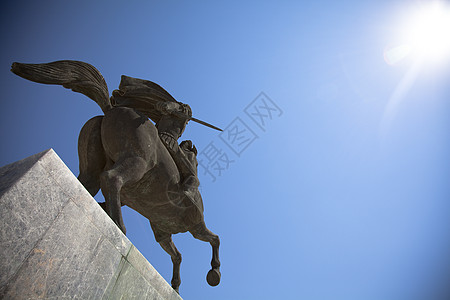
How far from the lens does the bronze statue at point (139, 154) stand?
3.12m

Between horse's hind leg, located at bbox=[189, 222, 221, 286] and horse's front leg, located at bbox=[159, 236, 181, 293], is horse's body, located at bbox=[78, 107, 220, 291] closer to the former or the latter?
horse's hind leg, located at bbox=[189, 222, 221, 286]

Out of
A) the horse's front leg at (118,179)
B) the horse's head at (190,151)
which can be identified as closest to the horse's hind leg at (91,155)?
the horse's front leg at (118,179)

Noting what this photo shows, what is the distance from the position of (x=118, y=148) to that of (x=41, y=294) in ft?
6.03

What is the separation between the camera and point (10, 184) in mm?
1518

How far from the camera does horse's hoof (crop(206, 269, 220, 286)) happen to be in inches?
157

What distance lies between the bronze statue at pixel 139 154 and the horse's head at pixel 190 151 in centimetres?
2

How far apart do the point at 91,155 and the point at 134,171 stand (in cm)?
66

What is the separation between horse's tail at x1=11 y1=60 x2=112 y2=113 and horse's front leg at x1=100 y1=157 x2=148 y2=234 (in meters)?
0.94

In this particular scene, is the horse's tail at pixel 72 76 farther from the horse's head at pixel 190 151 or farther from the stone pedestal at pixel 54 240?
the stone pedestal at pixel 54 240

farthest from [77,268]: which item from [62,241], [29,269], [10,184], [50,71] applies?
[50,71]

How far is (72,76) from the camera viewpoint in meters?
3.41

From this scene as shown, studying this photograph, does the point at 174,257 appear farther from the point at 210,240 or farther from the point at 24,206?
the point at 24,206

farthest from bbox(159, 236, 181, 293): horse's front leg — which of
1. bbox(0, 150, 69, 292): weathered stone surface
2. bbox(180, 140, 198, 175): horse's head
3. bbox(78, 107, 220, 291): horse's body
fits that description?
bbox(0, 150, 69, 292): weathered stone surface

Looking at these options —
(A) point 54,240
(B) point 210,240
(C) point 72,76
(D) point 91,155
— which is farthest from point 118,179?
(B) point 210,240
